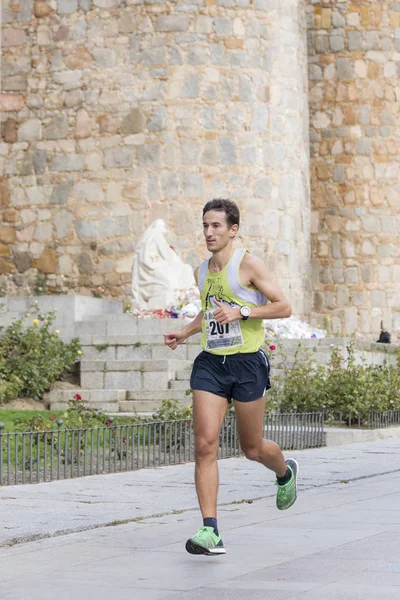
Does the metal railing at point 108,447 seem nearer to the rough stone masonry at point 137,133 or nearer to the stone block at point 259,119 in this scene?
the rough stone masonry at point 137,133

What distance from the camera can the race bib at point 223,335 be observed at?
653 centimetres

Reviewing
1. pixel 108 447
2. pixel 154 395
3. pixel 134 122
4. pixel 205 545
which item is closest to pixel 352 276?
pixel 134 122

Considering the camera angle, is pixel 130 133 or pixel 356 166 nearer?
pixel 130 133

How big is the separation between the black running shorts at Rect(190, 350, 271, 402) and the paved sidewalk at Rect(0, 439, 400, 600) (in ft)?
2.49

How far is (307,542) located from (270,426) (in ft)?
20.4

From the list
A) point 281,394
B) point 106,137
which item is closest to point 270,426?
point 281,394

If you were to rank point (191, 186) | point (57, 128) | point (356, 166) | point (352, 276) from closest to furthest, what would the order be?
point (191, 186)
point (57, 128)
point (352, 276)
point (356, 166)

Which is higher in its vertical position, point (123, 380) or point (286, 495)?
point (123, 380)

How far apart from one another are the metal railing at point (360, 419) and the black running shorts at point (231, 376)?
8.62 meters

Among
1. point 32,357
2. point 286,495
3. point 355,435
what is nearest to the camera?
point 286,495

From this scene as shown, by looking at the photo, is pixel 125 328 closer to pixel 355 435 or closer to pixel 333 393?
pixel 333 393

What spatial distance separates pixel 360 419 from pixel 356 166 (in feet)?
45.8

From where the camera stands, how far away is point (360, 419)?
1522cm

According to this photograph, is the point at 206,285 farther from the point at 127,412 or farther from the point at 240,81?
the point at 240,81
